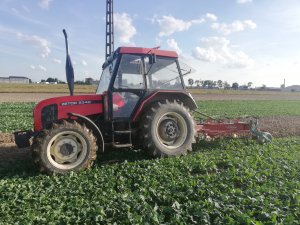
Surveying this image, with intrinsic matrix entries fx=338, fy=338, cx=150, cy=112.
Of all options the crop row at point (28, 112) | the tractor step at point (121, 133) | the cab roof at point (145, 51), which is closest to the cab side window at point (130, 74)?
the cab roof at point (145, 51)

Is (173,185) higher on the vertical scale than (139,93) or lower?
lower

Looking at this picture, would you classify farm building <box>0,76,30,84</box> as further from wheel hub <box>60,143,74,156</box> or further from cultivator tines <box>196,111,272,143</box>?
wheel hub <box>60,143,74,156</box>

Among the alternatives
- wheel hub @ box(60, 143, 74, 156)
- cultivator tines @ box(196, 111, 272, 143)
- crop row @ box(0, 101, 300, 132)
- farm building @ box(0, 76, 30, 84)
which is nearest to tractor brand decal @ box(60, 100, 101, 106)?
wheel hub @ box(60, 143, 74, 156)

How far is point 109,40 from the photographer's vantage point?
14.4 metres

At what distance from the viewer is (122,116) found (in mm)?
7363

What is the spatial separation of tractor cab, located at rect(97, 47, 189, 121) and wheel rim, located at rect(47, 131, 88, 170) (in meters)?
0.94

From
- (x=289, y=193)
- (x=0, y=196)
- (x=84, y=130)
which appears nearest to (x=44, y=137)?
(x=84, y=130)

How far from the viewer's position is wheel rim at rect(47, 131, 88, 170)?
6520 millimetres

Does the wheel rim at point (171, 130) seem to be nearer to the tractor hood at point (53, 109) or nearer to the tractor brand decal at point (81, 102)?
the tractor brand decal at point (81, 102)

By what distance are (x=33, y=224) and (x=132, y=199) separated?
1.41 m

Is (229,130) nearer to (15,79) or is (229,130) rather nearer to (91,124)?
(91,124)

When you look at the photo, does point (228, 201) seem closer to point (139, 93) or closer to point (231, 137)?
point (139, 93)

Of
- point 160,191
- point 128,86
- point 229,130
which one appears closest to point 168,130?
point 128,86

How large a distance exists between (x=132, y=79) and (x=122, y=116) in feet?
2.76
